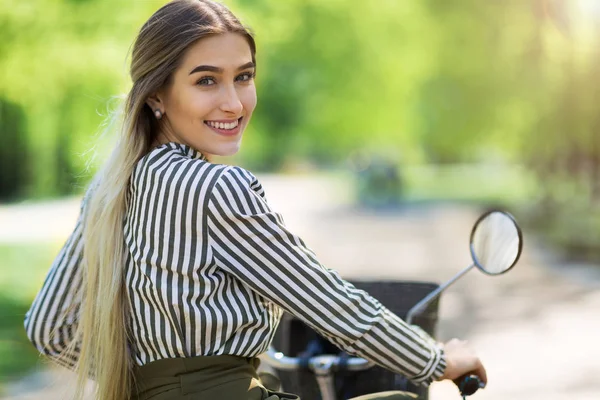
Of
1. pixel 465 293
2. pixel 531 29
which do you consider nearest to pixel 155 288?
pixel 465 293

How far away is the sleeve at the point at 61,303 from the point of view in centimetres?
243

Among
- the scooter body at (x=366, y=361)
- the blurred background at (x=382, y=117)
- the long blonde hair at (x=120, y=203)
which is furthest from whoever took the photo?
the blurred background at (x=382, y=117)

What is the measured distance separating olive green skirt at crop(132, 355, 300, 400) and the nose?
2.05ft

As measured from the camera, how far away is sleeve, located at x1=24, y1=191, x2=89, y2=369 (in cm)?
243

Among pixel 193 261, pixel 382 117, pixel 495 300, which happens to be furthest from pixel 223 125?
pixel 382 117

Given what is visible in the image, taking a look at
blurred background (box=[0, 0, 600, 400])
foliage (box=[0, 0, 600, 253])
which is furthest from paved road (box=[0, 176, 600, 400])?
foliage (box=[0, 0, 600, 253])

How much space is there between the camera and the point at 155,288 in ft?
6.83

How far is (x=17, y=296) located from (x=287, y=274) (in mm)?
9285

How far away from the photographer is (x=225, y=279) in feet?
6.86

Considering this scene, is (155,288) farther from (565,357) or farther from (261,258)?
(565,357)

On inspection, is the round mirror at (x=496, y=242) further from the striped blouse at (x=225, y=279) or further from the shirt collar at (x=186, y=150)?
the shirt collar at (x=186, y=150)

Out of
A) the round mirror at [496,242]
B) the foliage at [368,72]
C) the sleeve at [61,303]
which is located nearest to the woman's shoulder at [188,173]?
the sleeve at [61,303]

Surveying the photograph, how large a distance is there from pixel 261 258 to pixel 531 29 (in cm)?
2125

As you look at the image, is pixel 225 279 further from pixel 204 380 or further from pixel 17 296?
pixel 17 296
